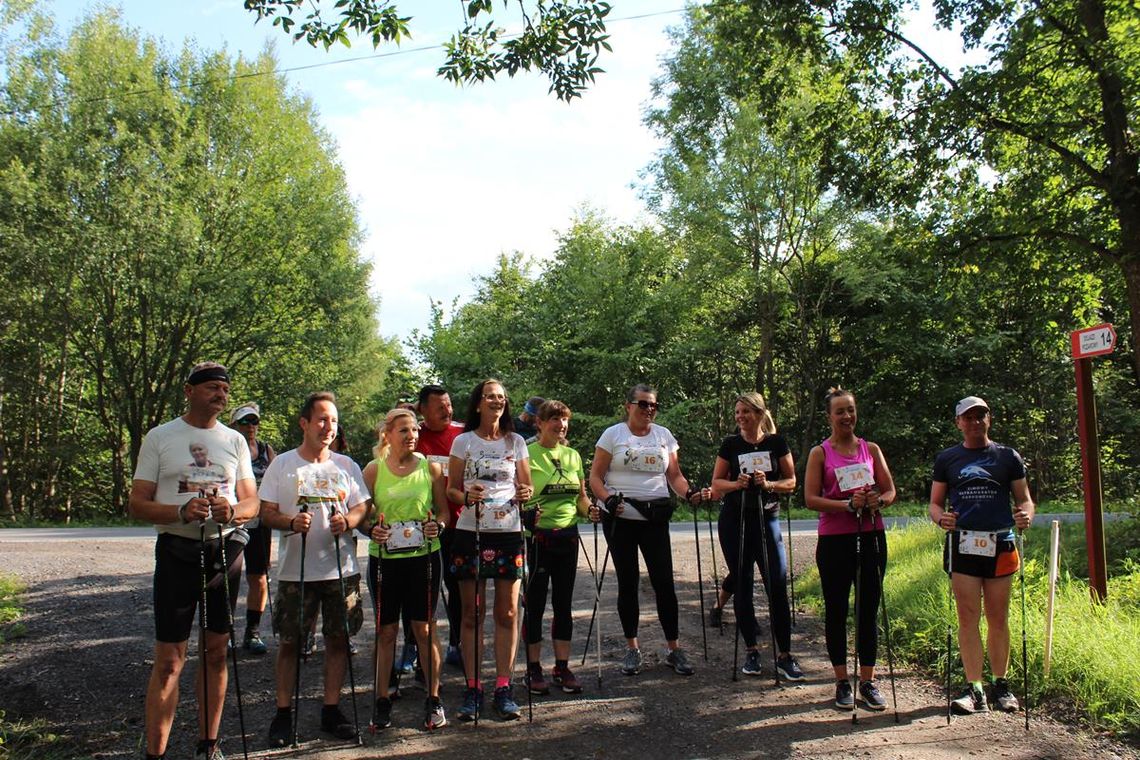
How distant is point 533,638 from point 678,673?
43.8 inches

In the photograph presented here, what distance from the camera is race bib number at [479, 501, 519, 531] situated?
4996 mm

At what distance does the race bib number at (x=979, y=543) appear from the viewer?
4.91 meters

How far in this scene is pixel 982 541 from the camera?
493 centimetres

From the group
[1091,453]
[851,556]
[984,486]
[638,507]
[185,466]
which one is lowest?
[851,556]

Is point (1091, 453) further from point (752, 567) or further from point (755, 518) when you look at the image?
point (752, 567)

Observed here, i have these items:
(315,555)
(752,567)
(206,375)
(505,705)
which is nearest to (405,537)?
(315,555)

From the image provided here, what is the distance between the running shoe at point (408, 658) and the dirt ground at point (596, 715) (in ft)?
0.56

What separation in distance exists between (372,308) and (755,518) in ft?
70.2

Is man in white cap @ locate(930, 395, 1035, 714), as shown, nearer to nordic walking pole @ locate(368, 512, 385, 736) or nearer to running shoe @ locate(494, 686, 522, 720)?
running shoe @ locate(494, 686, 522, 720)

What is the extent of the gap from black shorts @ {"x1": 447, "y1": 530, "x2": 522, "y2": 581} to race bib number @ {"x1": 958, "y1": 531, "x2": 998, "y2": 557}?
106 inches

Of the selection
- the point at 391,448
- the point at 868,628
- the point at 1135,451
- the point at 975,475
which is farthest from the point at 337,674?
the point at 1135,451

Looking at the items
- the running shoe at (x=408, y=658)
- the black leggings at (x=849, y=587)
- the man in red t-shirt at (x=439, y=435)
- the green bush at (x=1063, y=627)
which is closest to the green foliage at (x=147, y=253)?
the man in red t-shirt at (x=439, y=435)

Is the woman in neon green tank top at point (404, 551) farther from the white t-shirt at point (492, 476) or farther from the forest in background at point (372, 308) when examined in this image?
the forest in background at point (372, 308)

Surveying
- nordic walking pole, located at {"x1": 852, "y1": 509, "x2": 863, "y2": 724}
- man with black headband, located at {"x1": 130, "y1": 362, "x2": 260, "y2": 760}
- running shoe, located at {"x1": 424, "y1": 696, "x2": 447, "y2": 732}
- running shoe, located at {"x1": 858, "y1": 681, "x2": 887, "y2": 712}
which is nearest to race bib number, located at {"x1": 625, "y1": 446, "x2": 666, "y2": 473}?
nordic walking pole, located at {"x1": 852, "y1": 509, "x2": 863, "y2": 724}
